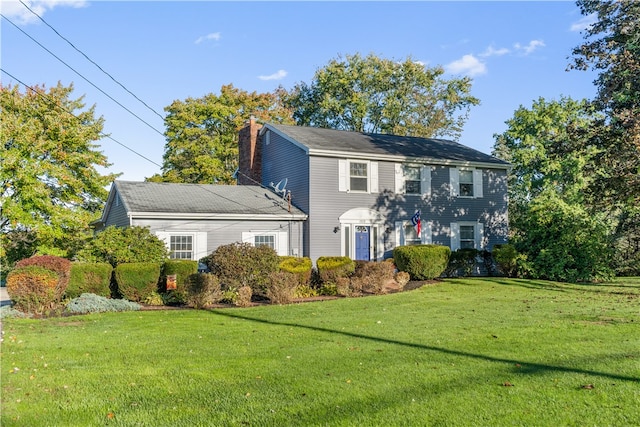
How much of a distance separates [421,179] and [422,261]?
508 centimetres

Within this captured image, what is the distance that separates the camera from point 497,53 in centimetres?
2061

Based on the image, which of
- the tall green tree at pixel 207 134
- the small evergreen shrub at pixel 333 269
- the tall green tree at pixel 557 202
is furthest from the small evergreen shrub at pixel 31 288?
the tall green tree at pixel 207 134

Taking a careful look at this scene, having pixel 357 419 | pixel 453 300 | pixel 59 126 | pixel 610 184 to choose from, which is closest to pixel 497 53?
pixel 610 184

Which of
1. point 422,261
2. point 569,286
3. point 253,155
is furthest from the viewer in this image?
point 253,155

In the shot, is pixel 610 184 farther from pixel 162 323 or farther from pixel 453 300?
pixel 162 323

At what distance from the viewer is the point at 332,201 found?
2169 centimetres

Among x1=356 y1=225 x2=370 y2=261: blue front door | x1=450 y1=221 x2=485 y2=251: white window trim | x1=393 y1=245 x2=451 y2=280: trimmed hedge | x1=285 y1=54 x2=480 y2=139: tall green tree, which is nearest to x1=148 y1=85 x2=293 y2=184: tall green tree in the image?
x1=285 y1=54 x2=480 y2=139: tall green tree

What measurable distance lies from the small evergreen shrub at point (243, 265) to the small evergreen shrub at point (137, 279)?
69.8 inches

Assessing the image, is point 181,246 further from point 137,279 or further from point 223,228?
point 137,279

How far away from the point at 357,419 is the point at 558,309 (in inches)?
373

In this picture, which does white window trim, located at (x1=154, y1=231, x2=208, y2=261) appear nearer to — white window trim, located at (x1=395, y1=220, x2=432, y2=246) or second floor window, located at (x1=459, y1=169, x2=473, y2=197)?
white window trim, located at (x1=395, y1=220, x2=432, y2=246)

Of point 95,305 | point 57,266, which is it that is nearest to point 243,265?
point 95,305

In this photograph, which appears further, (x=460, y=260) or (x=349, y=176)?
(x=349, y=176)

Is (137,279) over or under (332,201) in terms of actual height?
under
